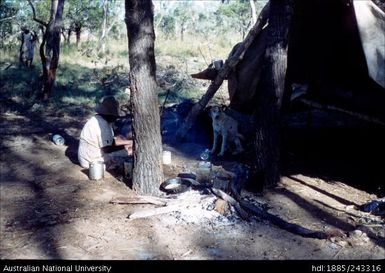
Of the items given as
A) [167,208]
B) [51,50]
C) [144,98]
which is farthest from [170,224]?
[51,50]

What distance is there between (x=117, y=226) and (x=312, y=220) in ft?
7.26

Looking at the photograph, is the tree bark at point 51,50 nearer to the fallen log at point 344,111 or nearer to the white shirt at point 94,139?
the white shirt at point 94,139

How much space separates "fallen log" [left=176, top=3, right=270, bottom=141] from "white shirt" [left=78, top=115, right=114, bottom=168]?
6.92 feet

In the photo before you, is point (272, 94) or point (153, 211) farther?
point (272, 94)

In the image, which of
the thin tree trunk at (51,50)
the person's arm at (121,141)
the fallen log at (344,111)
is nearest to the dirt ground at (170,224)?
the person's arm at (121,141)

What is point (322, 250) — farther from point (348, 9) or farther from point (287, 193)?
point (348, 9)

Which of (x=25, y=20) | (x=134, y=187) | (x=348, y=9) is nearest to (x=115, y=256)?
(x=134, y=187)

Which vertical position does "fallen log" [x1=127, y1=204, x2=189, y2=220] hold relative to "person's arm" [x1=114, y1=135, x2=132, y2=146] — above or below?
below

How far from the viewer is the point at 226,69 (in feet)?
24.3

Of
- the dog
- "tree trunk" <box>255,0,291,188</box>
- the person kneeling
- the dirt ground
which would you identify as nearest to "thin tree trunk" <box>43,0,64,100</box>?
the dirt ground

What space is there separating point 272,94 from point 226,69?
7.62ft

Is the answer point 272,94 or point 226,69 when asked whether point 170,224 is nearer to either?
point 272,94

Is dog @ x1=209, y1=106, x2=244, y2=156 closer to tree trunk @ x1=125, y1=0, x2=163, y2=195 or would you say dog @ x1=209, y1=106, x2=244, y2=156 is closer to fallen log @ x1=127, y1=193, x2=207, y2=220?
tree trunk @ x1=125, y1=0, x2=163, y2=195

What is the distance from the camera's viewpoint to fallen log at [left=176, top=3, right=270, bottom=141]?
22.6 ft
